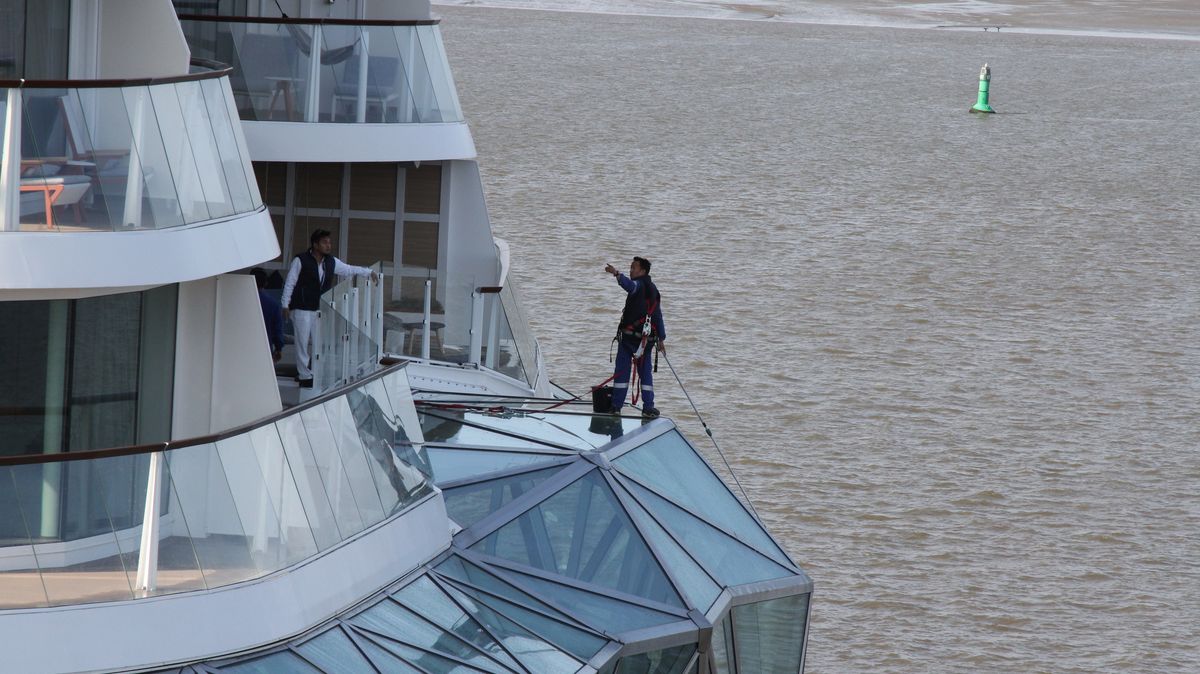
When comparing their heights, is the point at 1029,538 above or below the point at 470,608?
below

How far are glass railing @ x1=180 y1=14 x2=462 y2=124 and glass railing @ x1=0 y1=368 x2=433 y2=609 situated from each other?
445cm

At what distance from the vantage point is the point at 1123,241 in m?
40.9

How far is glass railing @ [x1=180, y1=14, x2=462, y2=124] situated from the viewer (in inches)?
574

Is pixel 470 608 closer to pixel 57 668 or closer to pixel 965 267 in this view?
pixel 57 668

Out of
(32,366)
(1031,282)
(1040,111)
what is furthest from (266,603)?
(1040,111)

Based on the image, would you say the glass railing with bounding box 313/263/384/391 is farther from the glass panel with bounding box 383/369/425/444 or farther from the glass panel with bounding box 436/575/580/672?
the glass panel with bounding box 436/575/580/672

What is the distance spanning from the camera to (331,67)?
15102 millimetres

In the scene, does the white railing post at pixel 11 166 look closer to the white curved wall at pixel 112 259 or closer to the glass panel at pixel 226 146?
the white curved wall at pixel 112 259

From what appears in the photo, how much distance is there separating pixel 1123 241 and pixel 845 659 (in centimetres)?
2428

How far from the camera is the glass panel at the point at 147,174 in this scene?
10.2 metres

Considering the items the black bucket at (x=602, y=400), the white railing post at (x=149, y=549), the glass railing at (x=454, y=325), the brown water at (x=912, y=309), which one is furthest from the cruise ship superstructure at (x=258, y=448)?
the brown water at (x=912, y=309)

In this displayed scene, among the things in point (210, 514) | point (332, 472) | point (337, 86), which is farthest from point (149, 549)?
point (337, 86)

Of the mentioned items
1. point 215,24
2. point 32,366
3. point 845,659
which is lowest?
point 845,659

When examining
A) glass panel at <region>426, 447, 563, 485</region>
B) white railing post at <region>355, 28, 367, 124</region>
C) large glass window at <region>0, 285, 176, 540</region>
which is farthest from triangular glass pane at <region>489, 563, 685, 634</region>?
white railing post at <region>355, 28, 367, 124</region>
